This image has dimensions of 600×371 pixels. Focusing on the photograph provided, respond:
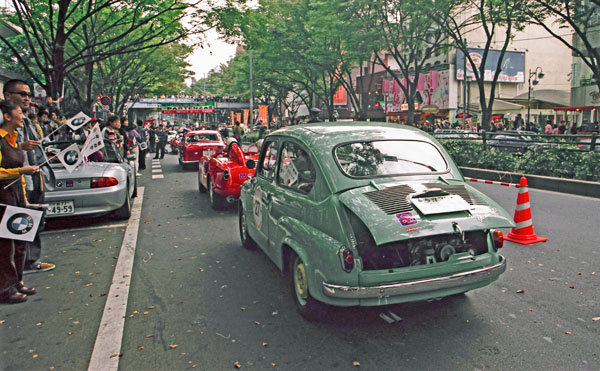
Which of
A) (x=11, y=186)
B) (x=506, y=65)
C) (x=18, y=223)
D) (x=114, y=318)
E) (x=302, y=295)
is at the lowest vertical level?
(x=114, y=318)

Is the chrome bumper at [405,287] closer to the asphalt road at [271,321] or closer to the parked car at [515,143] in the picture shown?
the asphalt road at [271,321]

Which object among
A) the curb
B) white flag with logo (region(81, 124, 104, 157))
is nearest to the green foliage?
the curb

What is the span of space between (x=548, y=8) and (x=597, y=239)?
1101cm

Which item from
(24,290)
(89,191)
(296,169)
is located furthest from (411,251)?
(89,191)

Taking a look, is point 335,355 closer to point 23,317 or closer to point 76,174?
point 23,317

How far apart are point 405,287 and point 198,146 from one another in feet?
46.2

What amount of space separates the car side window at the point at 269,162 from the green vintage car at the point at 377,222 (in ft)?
1.24

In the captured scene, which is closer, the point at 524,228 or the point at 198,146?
the point at 524,228

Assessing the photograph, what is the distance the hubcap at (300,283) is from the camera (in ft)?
12.7

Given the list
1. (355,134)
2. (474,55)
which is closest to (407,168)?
(355,134)

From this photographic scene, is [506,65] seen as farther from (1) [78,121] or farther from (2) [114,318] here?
(2) [114,318]

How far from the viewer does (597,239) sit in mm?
6477

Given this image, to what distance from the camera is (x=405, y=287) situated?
11.2 feet

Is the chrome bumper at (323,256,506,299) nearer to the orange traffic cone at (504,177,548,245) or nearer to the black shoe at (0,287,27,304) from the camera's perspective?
the black shoe at (0,287,27,304)
